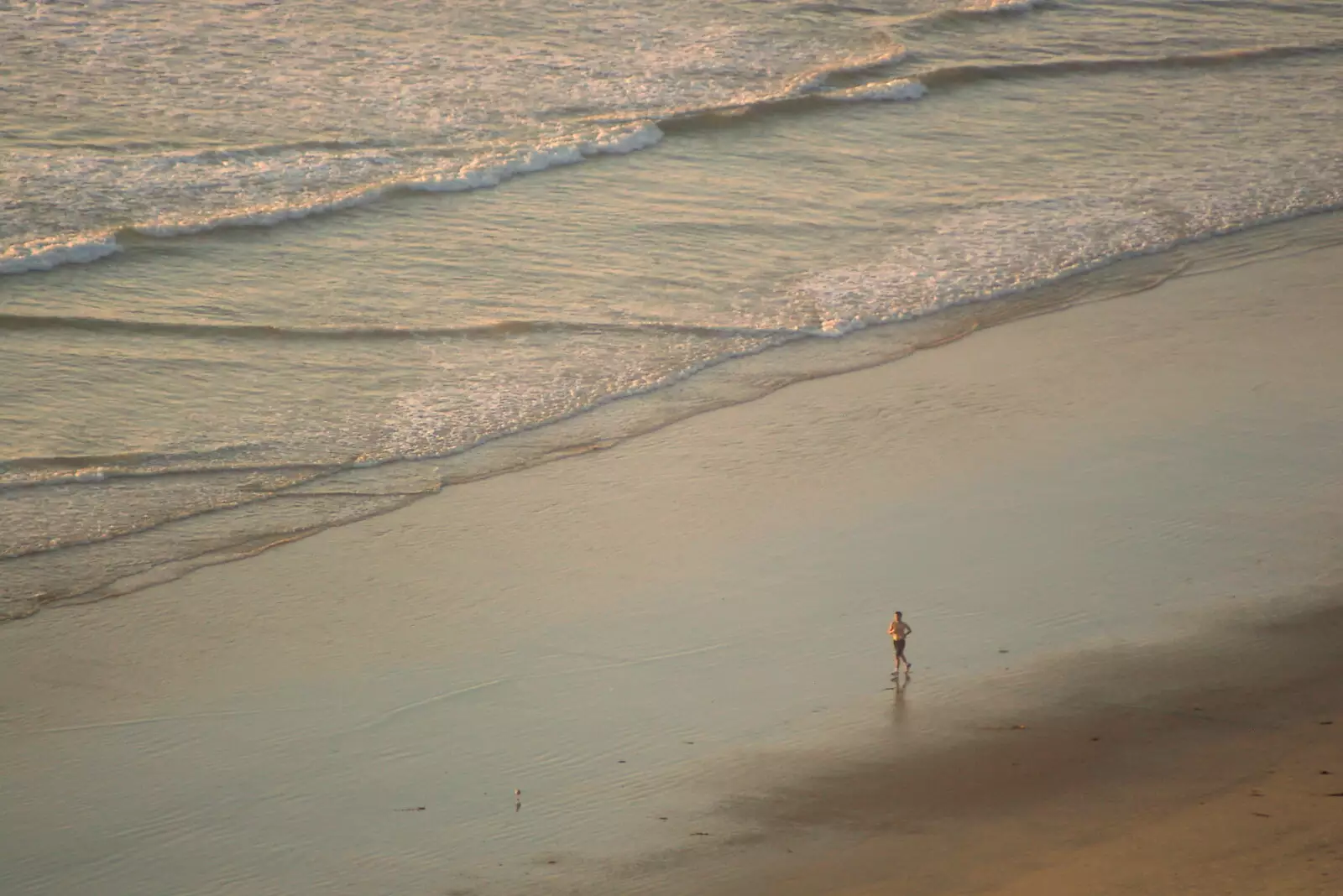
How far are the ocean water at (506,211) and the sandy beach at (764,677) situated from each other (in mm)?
986

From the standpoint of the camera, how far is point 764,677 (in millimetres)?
8289

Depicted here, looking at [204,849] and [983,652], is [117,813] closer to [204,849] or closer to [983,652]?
[204,849]

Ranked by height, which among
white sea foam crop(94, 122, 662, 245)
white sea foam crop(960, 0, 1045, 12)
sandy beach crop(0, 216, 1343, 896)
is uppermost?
white sea foam crop(960, 0, 1045, 12)

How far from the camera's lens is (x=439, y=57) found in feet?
63.9

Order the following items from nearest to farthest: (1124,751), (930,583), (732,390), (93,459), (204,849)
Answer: (204,849), (1124,751), (930,583), (93,459), (732,390)

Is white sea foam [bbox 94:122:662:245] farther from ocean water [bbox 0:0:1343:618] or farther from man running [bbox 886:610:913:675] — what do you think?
man running [bbox 886:610:913:675]

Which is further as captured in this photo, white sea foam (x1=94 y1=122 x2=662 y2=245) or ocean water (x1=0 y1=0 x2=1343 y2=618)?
white sea foam (x1=94 y1=122 x2=662 y2=245)

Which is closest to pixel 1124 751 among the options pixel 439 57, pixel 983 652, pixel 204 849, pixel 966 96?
pixel 983 652

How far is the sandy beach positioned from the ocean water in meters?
0.99

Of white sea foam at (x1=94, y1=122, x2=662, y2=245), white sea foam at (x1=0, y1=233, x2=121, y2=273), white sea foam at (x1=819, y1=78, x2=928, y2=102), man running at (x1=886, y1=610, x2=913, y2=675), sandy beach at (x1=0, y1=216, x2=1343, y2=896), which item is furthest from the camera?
white sea foam at (x1=819, y1=78, x2=928, y2=102)

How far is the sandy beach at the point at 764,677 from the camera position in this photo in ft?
23.0

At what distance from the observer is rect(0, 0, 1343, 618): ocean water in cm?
1095

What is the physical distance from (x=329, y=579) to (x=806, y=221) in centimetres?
728

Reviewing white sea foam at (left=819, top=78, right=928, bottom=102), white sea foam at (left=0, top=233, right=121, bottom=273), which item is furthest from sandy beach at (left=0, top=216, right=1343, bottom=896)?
white sea foam at (left=819, top=78, right=928, bottom=102)
